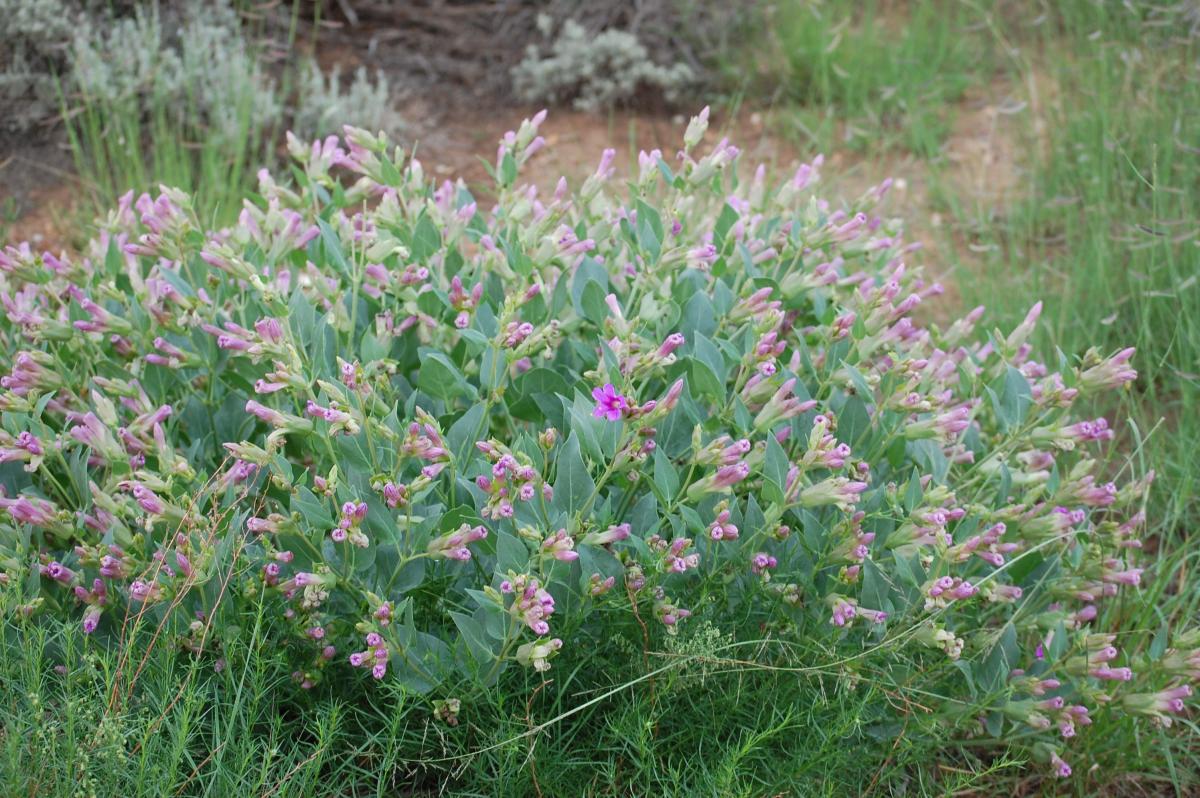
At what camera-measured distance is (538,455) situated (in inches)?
91.0

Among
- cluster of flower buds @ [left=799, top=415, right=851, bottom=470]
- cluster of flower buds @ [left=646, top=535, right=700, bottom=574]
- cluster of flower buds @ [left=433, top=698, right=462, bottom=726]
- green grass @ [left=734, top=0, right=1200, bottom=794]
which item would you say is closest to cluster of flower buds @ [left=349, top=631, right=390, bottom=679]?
cluster of flower buds @ [left=433, top=698, right=462, bottom=726]

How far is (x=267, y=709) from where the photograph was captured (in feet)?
7.66

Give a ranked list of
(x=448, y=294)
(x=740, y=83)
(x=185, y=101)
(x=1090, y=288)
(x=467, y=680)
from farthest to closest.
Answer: (x=740, y=83)
(x=185, y=101)
(x=1090, y=288)
(x=448, y=294)
(x=467, y=680)

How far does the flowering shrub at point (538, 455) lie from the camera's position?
2.19 m

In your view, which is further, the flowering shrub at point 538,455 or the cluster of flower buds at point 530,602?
the flowering shrub at point 538,455

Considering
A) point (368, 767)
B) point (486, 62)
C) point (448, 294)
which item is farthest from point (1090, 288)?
point (486, 62)

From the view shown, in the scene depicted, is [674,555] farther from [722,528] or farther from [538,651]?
[538,651]

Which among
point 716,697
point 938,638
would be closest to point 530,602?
point 716,697

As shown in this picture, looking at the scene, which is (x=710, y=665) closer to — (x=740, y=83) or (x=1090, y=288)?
(x=1090, y=288)

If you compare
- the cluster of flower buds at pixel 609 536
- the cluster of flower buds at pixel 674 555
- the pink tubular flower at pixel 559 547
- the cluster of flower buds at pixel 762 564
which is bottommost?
the cluster of flower buds at pixel 762 564

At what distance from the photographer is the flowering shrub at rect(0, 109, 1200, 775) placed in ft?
7.19

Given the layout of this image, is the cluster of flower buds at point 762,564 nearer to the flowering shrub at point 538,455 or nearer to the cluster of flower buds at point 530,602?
the flowering shrub at point 538,455

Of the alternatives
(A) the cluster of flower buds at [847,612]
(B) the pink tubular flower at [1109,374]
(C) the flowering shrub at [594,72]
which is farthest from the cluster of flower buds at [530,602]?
(C) the flowering shrub at [594,72]

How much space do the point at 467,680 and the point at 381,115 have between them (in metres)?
3.50
